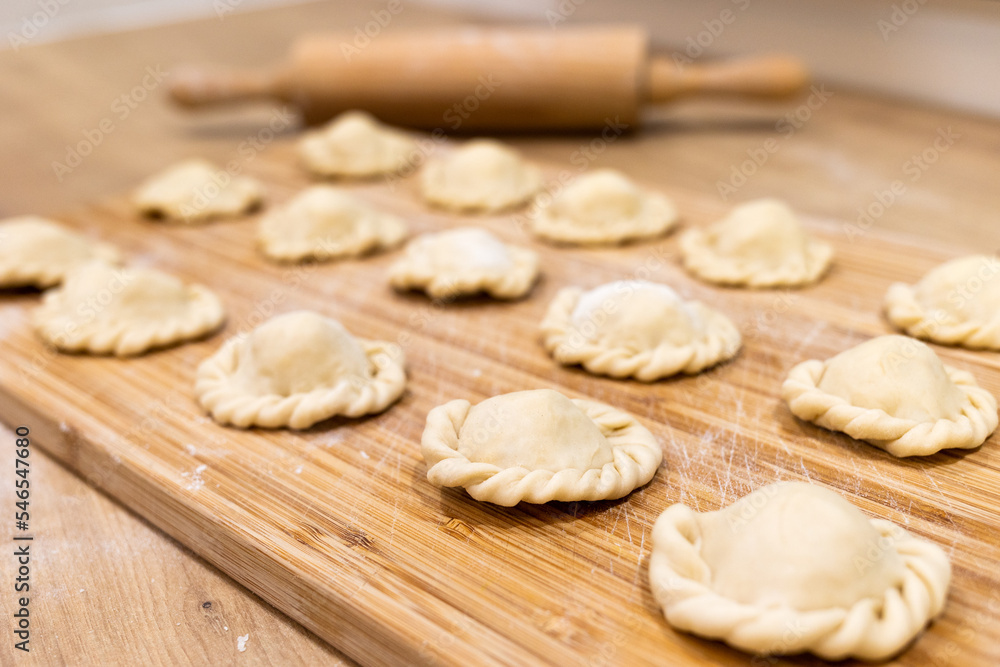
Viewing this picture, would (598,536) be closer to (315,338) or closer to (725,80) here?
(315,338)

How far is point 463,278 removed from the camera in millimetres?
2891

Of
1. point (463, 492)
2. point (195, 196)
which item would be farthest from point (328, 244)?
point (463, 492)

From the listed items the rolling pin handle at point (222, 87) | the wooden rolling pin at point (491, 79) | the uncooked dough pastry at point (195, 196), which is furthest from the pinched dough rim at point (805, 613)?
the rolling pin handle at point (222, 87)

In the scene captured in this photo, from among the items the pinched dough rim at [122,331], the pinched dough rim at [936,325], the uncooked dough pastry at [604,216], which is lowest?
the pinched dough rim at [122,331]

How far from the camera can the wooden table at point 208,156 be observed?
72.1 inches

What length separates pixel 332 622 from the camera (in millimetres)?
1772

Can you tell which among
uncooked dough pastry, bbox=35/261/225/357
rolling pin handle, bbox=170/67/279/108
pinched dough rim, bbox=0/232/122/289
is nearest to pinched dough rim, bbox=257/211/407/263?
uncooked dough pastry, bbox=35/261/225/357

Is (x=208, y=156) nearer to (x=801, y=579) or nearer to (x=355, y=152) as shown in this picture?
(x=355, y=152)

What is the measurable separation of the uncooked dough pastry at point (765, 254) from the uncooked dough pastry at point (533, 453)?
104cm

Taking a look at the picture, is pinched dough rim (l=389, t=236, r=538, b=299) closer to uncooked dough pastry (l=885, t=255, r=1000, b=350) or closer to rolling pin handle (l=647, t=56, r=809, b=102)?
uncooked dough pastry (l=885, t=255, r=1000, b=350)

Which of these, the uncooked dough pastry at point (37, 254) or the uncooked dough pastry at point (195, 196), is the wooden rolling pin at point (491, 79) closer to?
the uncooked dough pastry at point (195, 196)

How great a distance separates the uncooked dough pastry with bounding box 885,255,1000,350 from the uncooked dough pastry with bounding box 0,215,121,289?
2848mm

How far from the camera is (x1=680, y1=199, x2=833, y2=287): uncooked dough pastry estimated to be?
115 inches

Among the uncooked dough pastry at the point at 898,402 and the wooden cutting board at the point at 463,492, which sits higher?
the uncooked dough pastry at the point at 898,402
